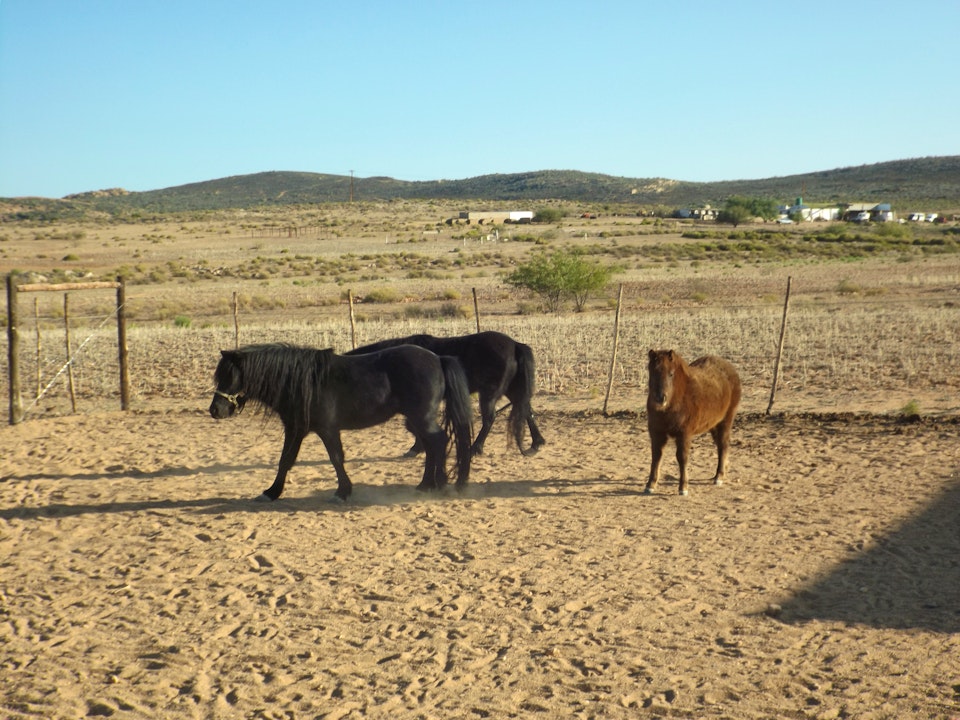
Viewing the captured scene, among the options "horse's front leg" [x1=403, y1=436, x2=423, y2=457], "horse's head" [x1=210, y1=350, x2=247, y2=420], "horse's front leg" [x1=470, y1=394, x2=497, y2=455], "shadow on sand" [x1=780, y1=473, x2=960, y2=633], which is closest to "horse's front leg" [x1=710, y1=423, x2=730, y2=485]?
"shadow on sand" [x1=780, y1=473, x2=960, y2=633]

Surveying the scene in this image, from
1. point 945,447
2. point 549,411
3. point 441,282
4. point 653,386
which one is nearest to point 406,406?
point 653,386

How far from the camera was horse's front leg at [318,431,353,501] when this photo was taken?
8.22 meters

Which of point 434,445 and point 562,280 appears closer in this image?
point 434,445

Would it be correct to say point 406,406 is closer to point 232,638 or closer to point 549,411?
point 232,638

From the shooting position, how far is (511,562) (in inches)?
261

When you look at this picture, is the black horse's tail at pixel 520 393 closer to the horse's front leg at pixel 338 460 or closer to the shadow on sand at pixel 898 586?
the horse's front leg at pixel 338 460

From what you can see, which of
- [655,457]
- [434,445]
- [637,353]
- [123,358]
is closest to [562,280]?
[637,353]

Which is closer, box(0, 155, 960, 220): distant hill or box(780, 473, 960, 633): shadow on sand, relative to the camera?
box(780, 473, 960, 633): shadow on sand

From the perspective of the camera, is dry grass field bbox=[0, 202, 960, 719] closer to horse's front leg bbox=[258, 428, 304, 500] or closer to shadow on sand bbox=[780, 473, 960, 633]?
shadow on sand bbox=[780, 473, 960, 633]

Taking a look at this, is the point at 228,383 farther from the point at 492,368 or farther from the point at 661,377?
the point at 661,377

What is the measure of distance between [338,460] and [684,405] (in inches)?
125

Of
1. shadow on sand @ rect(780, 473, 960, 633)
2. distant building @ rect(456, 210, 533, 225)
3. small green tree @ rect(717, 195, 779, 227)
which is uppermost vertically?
small green tree @ rect(717, 195, 779, 227)

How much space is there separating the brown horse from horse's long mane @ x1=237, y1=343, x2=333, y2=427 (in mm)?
2992

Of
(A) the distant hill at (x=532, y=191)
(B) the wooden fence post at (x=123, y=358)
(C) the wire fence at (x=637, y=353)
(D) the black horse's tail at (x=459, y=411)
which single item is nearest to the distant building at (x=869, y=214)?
(A) the distant hill at (x=532, y=191)
